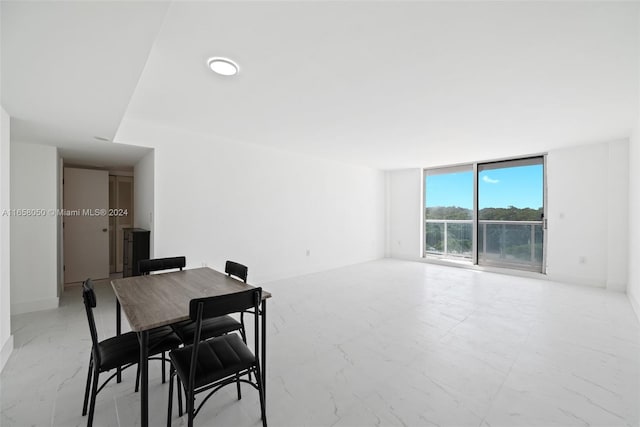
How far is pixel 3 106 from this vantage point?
2238mm

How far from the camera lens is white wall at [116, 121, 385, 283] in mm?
3775

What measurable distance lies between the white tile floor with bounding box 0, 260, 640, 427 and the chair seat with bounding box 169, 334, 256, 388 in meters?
0.43

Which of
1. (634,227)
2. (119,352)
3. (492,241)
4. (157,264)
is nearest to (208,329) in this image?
(119,352)

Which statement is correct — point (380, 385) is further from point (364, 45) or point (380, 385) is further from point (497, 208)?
point (497, 208)

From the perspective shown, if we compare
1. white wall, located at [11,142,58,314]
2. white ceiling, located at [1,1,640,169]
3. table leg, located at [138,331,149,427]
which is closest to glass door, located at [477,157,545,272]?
white ceiling, located at [1,1,640,169]

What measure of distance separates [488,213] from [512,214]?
0.44m

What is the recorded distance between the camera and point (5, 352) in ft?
7.45

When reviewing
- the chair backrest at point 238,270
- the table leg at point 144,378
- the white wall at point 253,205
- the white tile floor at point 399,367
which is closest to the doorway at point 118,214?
the white tile floor at point 399,367

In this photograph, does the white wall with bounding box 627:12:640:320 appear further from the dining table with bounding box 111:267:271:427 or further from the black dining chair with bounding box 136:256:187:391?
the black dining chair with bounding box 136:256:187:391

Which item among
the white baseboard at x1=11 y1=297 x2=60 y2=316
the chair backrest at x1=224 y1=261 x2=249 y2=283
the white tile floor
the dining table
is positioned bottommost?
the white tile floor

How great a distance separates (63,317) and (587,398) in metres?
5.11

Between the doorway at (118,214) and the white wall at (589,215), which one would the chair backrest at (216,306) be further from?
the white wall at (589,215)

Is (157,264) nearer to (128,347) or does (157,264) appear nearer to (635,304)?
(128,347)

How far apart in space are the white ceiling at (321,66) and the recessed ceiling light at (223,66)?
0.09 metres
